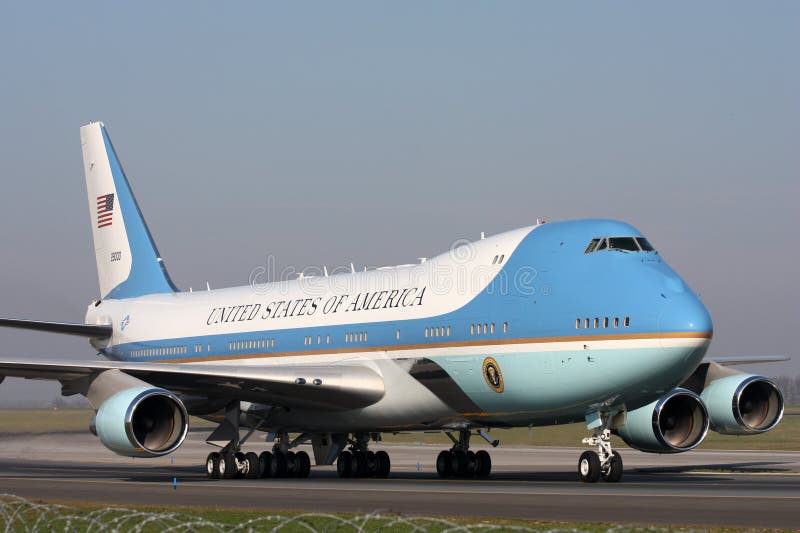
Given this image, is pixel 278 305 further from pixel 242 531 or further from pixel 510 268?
pixel 242 531

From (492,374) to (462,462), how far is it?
210 inches

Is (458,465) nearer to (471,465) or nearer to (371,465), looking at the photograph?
(471,465)

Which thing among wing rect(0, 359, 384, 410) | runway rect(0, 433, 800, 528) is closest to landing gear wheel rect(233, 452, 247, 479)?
runway rect(0, 433, 800, 528)

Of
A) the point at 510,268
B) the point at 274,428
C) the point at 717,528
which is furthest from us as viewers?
the point at 274,428

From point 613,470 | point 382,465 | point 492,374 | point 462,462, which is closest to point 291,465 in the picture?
point 382,465

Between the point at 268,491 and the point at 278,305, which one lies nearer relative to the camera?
the point at 268,491

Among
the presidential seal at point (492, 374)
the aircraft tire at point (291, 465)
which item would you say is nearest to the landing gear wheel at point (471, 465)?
the aircraft tire at point (291, 465)

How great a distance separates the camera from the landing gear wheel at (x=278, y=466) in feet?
107

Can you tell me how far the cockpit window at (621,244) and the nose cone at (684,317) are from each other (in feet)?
5.79

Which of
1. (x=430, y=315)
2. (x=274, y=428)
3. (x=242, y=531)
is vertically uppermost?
(x=430, y=315)

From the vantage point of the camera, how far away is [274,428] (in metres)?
33.8

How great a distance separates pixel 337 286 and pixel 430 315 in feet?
18.6

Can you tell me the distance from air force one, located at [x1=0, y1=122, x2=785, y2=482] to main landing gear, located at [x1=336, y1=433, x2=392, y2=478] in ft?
0.18

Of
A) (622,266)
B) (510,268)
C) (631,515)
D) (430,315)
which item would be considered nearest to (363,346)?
(430,315)
